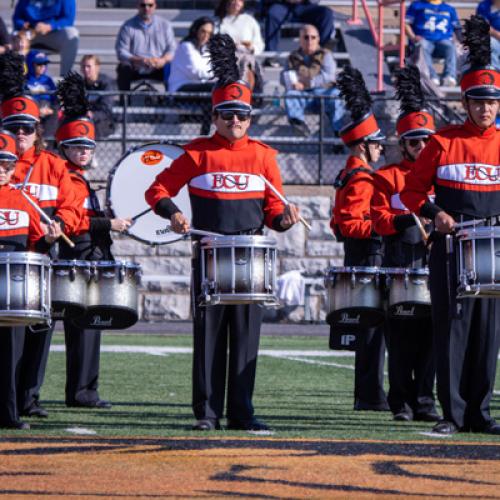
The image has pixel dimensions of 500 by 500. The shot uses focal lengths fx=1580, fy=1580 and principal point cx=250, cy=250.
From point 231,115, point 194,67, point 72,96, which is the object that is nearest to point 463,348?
point 231,115

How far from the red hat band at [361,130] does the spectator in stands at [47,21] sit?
30.3 ft

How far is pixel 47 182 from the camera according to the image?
8727 millimetres

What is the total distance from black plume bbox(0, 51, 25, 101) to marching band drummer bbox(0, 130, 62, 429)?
4.28 feet

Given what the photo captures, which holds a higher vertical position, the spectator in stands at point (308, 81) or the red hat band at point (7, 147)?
the spectator in stands at point (308, 81)

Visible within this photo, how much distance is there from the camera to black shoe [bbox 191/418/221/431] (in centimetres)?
760

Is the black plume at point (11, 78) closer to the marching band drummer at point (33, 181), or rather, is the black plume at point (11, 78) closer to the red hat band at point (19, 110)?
the marching band drummer at point (33, 181)

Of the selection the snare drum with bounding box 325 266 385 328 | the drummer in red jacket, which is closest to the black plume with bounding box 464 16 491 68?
the snare drum with bounding box 325 266 385 328

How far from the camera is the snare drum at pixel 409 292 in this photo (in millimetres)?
8469

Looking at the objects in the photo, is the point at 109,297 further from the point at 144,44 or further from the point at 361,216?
the point at 144,44

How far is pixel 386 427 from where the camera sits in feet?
26.9

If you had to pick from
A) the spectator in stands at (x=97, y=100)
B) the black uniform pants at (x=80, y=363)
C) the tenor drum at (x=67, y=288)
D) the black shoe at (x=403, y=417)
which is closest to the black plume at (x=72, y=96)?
the black uniform pants at (x=80, y=363)

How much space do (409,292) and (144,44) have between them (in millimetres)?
10138

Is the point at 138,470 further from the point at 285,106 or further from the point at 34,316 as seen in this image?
the point at 285,106

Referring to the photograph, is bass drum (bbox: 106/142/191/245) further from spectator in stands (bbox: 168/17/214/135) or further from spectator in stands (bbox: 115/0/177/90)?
spectator in stands (bbox: 115/0/177/90)
